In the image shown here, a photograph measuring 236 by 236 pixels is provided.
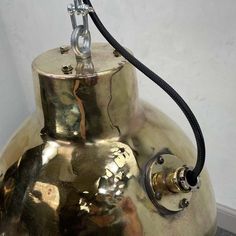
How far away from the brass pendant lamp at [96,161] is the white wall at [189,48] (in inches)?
28.3

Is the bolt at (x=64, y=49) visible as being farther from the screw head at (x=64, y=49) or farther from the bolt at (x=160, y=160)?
the bolt at (x=160, y=160)

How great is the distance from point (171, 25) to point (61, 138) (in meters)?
0.82

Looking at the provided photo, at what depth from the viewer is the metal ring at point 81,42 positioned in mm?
438

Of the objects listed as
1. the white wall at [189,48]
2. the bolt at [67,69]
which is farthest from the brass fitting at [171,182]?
the white wall at [189,48]

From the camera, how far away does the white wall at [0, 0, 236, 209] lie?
1.13 metres

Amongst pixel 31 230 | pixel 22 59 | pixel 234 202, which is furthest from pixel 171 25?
pixel 31 230

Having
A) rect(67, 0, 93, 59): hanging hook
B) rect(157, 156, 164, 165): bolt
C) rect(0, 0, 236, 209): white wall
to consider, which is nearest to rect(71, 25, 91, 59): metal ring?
rect(67, 0, 93, 59): hanging hook

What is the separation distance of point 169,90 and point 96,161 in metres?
0.10

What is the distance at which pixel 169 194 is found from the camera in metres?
0.43

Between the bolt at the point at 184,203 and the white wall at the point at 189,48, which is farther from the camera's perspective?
the white wall at the point at 189,48

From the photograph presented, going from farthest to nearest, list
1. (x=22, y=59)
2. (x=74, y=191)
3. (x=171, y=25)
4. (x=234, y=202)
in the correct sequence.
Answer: (x=22, y=59)
(x=234, y=202)
(x=171, y=25)
(x=74, y=191)

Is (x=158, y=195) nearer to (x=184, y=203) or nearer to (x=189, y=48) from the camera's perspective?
(x=184, y=203)

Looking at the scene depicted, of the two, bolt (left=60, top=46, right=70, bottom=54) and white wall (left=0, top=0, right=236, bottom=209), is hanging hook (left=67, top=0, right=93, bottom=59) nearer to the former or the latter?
bolt (left=60, top=46, right=70, bottom=54)

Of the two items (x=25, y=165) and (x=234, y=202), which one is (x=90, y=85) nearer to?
(x=25, y=165)
